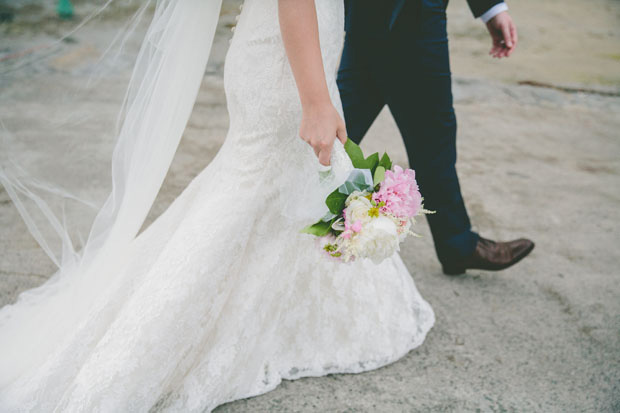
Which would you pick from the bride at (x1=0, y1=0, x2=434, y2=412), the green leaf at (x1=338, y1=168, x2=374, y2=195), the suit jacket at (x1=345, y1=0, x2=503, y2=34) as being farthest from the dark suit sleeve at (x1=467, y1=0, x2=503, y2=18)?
the green leaf at (x1=338, y1=168, x2=374, y2=195)

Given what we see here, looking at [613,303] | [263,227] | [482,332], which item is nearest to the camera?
[263,227]

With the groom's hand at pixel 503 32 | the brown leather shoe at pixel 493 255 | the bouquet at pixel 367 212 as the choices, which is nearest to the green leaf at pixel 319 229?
the bouquet at pixel 367 212

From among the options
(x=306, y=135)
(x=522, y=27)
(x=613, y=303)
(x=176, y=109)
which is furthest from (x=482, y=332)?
(x=522, y=27)

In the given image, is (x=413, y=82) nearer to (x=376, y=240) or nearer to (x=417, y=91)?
(x=417, y=91)

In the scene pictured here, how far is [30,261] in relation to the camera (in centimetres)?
255

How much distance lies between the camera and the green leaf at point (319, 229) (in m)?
1.49

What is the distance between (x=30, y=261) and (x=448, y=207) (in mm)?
1836

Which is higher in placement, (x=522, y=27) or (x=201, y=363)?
(x=201, y=363)

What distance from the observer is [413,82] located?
6.92 ft

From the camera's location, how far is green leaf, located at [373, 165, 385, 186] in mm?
1481

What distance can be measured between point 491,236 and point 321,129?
1834 millimetres

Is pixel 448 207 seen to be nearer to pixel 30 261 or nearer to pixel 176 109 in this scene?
pixel 176 109

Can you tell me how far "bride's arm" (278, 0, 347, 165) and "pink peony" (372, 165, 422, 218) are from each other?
0.53 ft

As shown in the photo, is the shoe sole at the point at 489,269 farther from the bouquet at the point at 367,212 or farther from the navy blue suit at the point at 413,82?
the bouquet at the point at 367,212
